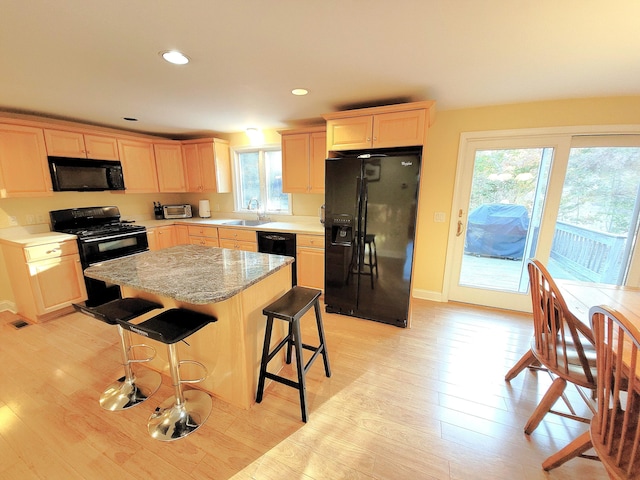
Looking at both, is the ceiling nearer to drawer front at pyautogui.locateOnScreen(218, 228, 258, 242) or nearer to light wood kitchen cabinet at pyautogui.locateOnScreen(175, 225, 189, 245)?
drawer front at pyautogui.locateOnScreen(218, 228, 258, 242)

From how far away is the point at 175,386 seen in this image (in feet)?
5.21

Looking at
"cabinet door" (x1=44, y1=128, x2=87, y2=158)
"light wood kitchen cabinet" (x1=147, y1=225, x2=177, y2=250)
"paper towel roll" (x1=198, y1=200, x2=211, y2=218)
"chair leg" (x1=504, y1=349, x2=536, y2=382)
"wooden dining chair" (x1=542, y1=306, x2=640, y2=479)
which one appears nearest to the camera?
"wooden dining chair" (x1=542, y1=306, x2=640, y2=479)

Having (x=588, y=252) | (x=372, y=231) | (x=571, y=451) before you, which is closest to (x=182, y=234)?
(x=372, y=231)

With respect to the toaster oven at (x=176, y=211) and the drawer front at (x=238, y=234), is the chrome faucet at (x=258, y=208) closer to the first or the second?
the drawer front at (x=238, y=234)

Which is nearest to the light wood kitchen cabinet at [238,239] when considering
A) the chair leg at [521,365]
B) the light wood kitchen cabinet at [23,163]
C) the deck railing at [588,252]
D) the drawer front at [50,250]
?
the drawer front at [50,250]

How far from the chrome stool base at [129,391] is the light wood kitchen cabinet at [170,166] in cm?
307

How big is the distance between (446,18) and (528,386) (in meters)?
2.55

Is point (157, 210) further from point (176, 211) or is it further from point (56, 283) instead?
point (56, 283)

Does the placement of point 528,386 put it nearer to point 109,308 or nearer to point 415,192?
point 415,192

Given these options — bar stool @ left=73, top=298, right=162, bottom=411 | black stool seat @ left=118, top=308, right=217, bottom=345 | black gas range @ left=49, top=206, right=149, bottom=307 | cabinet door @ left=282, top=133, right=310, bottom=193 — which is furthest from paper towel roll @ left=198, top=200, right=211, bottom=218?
black stool seat @ left=118, top=308, right=217, bottom=345

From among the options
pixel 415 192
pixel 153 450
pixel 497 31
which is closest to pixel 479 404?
pixel 415 192

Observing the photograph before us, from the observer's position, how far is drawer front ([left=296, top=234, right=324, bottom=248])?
10.4ft

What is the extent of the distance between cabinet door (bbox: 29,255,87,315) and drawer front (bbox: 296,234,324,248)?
8.55 ft

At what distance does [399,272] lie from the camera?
262 cm
